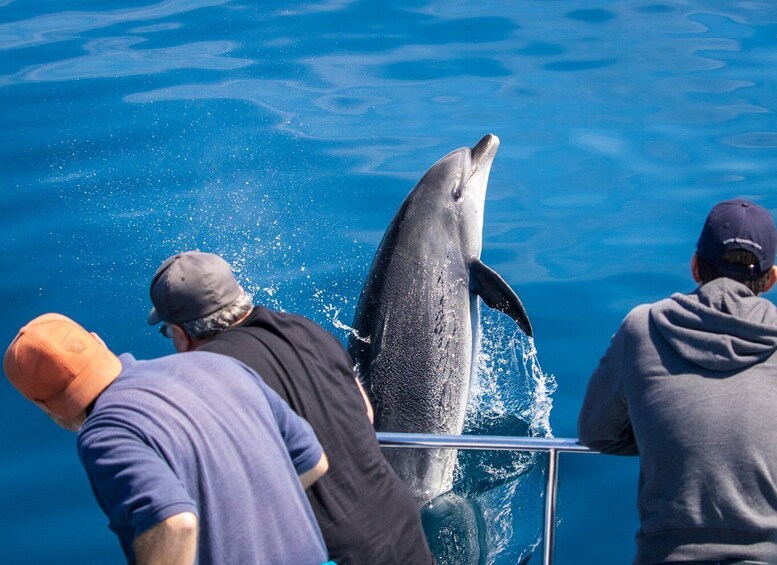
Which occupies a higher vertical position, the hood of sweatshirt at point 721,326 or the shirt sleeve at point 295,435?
the hood of sweatshirt at point 721,326

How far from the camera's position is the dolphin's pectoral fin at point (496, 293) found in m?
7.08

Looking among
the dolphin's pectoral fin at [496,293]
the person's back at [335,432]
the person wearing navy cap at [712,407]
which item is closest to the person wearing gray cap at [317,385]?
the person's back at [335,432]

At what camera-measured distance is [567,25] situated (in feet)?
47.9

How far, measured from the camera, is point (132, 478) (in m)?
2.96

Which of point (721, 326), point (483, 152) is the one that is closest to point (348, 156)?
point (483, 152)

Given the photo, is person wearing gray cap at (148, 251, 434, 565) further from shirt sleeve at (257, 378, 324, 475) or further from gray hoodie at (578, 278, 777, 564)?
gray hoodie at (578, 278, 777, 564)

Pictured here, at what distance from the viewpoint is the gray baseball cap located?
3.92 m

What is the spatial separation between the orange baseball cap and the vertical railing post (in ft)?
6.56

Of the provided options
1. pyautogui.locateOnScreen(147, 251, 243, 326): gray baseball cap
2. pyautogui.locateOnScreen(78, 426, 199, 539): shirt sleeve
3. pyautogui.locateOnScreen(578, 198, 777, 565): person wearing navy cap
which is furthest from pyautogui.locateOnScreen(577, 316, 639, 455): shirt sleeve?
pyautogui.locateOnScreen(78, 426, 199, 539): shirt sleeve

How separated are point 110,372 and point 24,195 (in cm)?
811

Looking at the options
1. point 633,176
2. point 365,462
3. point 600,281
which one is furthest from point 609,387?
point 633,176

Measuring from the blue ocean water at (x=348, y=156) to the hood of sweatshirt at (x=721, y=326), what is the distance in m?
2.93

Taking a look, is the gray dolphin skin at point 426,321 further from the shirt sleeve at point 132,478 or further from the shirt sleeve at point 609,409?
the shirt sleeve at point 132,478

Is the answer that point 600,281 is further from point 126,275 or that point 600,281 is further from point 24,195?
point 24,195
